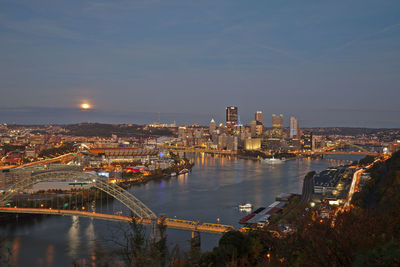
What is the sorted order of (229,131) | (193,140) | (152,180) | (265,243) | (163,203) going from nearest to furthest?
(265,243)
(163,203)
(152,180)
(193,140)
(229,131)

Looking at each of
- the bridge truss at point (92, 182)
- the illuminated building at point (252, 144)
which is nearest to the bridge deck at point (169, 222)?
the bridge truss at point (92, 182)

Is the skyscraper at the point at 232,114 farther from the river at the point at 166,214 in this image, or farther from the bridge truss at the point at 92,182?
the bridge truss at the point at 92,182

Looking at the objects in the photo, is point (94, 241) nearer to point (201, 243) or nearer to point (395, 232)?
point (201, 243)

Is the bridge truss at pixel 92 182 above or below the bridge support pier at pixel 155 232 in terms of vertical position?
above

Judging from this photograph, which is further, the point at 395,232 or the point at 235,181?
the point at 235,181

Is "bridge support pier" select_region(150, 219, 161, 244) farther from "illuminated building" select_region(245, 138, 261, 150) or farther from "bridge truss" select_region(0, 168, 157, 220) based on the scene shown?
"illuminated building" select_region(245, 138, 261, 150)

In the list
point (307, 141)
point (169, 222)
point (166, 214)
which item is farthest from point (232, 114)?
point (169, 222)

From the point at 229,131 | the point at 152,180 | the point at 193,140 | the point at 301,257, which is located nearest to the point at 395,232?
the point at 301,257

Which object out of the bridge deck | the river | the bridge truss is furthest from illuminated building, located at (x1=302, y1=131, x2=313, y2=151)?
the bridge deck
